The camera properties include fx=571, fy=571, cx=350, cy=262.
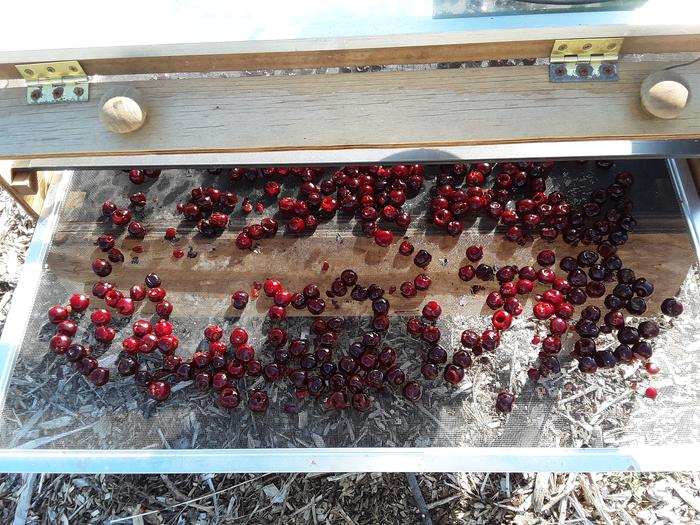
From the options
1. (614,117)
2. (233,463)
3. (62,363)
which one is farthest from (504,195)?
(62,363)

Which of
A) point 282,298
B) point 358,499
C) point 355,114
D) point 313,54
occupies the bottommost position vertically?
point 358,499

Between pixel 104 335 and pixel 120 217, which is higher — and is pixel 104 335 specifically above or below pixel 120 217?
below

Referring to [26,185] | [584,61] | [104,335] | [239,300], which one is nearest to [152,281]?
[104,335]

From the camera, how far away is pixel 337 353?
251 centimetres

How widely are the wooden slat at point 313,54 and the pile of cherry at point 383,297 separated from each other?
0.97 meters

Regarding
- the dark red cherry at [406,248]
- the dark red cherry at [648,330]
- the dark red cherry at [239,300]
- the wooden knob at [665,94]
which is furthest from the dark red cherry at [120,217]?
the dark red cherry at [648,330]

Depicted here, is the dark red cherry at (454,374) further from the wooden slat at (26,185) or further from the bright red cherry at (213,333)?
the wooden slat at (26,185)

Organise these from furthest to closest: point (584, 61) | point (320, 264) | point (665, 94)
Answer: point (320, 264)
point (584, 61)
point (665, 94)

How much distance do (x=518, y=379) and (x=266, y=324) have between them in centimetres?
112

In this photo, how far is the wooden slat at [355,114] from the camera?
184 centimetres

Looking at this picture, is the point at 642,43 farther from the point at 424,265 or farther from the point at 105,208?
the point at 105,208

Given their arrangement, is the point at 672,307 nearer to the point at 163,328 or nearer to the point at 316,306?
the point at 316,306

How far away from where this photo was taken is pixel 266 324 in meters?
2.58

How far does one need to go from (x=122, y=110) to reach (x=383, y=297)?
1.36 metres
